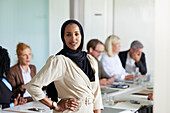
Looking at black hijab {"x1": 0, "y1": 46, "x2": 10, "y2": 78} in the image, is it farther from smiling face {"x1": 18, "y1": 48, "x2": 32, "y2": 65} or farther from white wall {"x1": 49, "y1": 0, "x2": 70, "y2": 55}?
white wall {"x1": 49, "y1": 0, "x2": 70, "y2": 55}

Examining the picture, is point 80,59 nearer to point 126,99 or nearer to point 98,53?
point 126,99

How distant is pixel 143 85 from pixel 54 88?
117 inches

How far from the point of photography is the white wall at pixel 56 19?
5.25 m

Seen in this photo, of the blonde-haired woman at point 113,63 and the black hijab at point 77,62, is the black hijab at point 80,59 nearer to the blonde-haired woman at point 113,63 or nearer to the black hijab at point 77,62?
the black hijab at point 77,62

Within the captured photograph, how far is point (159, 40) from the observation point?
1.02m

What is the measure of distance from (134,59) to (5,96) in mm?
2515

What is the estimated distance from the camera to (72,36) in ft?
6.14

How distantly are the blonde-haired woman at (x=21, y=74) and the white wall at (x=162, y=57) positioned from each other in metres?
3.02

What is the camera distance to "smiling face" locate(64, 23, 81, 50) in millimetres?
1873

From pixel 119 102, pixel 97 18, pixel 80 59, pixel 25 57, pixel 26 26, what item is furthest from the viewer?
pixel 97 18

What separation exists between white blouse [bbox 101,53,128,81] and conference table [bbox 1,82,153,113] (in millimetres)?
686

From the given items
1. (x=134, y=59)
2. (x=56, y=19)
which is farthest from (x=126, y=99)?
(x=56, y=19)

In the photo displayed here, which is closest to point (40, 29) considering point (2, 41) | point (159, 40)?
point (2, 41)

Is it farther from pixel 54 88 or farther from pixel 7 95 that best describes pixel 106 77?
pixel 54 88
